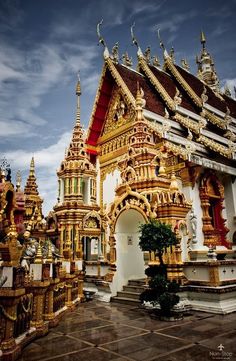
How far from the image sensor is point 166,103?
519 inches

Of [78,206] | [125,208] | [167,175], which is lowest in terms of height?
[125,208]

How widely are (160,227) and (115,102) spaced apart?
9281 millimetres

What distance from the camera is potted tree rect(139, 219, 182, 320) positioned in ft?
18.4

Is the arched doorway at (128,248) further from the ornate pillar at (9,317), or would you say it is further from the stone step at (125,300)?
the ornate pillar at (9,317)

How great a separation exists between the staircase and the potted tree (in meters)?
1.51

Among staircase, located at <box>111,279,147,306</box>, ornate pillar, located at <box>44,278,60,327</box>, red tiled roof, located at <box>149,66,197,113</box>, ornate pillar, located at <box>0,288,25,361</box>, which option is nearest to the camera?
ornate pillar, located at <box>0,288,25,361</box>

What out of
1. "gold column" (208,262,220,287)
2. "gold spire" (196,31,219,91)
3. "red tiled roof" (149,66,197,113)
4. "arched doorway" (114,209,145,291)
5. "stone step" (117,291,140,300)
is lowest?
"stone step" (117,291,140,300)

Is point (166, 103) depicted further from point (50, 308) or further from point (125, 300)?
point (50, 308)

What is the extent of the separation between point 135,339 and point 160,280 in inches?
63.8

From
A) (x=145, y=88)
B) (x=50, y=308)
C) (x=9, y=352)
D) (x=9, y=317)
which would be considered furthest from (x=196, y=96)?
(x=9, y=352)

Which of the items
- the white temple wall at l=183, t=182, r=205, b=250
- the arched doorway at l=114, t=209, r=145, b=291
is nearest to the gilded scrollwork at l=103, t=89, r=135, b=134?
→ the white temple wall at l=183, t=182, r=205, b=250

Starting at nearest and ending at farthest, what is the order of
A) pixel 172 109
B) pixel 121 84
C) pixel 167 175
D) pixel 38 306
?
pixel 38 306 → pixel 167 175 → pixel 172 109 → pixel 121 84

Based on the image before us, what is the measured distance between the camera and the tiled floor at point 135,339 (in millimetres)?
3605

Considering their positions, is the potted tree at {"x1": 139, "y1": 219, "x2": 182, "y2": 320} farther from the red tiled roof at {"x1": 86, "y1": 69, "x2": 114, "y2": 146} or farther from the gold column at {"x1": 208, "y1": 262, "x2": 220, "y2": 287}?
the red tiled roof at {"x1": 86, "y1": 69, "x2": 114, "y2": 146}
